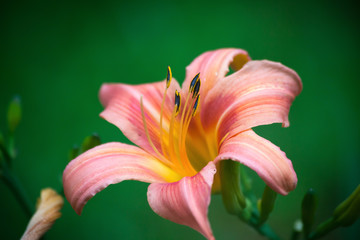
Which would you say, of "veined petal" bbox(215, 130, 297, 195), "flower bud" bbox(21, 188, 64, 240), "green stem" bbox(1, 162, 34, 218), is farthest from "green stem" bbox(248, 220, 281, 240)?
"green stem" bbox(1, 162, 34, 218)

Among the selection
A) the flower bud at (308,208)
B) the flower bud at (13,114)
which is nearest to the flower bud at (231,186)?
the flower bud at (308,208)

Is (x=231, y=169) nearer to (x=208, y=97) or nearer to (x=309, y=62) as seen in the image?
(x=208, y=97)

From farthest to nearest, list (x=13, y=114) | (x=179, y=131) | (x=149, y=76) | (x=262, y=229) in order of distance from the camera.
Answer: (x=149, y=76) < (x=13, y=114) < (x=262, y=229) < (x=179, y=131)

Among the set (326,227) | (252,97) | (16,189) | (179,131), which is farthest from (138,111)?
(326,227)

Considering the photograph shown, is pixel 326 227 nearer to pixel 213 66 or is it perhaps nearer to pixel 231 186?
pixel 231 186

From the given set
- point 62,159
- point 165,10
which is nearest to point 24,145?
point 62,159

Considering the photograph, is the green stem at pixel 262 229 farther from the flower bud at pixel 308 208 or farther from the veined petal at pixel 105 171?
the veined petal at pixel 105 171
